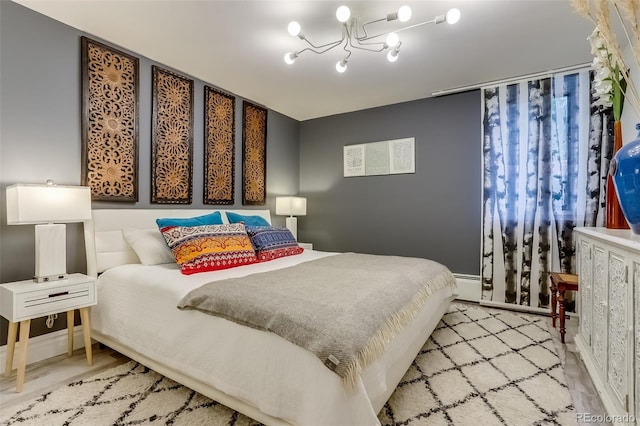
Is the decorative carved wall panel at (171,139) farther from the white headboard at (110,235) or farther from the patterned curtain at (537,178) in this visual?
the patterned curtain at (537,178)

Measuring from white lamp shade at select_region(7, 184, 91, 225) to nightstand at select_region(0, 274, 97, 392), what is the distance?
0.42m

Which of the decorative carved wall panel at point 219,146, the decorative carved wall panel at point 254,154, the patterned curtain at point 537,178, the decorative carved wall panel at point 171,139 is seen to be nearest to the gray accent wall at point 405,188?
the patterned curtain at point 537,178

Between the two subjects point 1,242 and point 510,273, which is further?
point 510,273

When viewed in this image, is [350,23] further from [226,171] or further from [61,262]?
[61,262]

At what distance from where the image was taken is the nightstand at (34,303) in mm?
1832

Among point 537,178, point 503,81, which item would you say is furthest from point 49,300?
point 503,81

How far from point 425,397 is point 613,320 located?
104cm

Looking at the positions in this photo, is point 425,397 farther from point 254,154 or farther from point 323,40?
point 254,154

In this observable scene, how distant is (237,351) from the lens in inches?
57.3

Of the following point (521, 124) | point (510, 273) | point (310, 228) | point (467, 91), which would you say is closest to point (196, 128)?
point (310, 228)

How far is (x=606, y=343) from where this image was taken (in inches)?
63.9

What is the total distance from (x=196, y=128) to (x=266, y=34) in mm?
1356

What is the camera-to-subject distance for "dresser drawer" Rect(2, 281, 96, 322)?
1825mm

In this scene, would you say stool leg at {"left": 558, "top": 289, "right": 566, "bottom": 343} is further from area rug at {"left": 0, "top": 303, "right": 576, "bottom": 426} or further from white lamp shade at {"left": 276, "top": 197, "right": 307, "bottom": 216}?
white lamp shade at {"left": 276, "top": 197, "right": 307, "bottom": 216}
